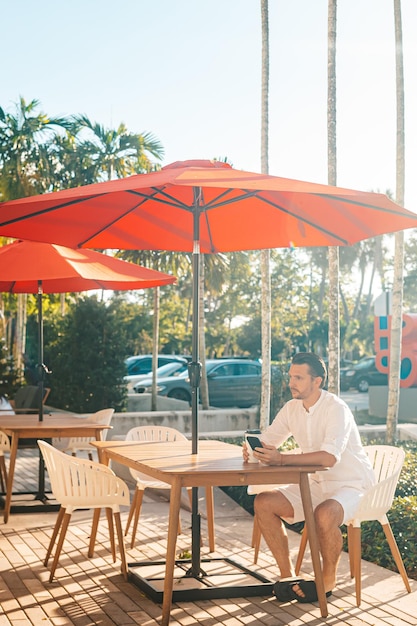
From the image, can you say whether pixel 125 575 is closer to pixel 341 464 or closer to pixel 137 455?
pixel 137 455

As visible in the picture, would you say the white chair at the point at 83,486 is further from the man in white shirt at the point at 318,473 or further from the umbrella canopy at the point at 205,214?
the umbrella canopy at the point at 205,214

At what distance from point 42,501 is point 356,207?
476 cm

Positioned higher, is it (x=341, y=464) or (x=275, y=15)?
(x=275, y=15)

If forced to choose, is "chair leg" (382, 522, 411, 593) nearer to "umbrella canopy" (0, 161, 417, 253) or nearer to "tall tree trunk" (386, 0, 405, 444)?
"umbrella canopy" (0, 161, 417, 253)

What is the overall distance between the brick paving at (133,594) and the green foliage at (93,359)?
9.74m

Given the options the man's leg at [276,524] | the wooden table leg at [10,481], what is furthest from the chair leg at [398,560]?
the wooden table leg at [10,481]

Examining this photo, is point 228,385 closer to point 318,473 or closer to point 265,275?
point 265,275

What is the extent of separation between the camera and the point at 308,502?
18.2 feet

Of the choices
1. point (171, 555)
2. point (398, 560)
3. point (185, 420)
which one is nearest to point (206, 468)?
point (171, 555)

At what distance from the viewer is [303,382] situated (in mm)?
5918

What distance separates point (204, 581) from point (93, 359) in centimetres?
1193

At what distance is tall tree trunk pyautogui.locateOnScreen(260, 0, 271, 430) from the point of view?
12.9 m

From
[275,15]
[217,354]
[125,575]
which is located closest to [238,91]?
[275,15]

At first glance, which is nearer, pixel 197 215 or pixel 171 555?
pixel 171 555
